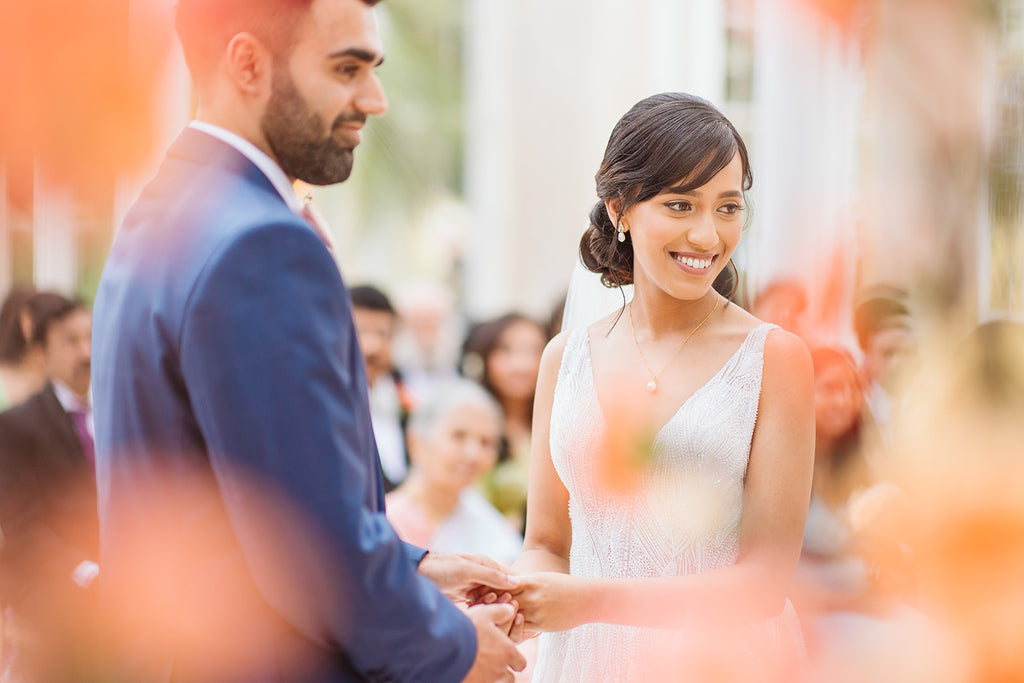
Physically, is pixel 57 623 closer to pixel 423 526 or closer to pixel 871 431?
pixel 423 526

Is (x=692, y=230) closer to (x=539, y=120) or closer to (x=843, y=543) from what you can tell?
(x=843, y=543)

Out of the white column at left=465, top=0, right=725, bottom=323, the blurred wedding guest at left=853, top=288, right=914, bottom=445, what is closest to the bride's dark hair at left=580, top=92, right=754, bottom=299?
the blurred wedding guest at left=853, top=288, right=914, bottom=445

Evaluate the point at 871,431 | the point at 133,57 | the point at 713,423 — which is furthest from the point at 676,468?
the point at 133,57

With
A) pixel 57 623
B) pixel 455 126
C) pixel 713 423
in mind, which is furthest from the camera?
pixel 455 126

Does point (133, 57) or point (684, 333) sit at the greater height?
point (133, 57)

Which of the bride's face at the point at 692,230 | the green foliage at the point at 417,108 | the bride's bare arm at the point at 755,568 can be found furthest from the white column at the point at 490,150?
the bride's bare arm at the point at 755,568

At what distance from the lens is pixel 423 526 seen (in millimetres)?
3066

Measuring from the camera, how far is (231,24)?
1.23m

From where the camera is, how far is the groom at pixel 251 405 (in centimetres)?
114

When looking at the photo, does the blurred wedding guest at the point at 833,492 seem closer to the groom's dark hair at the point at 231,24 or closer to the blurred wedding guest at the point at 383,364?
the groom's dark hair at the point at 231,24

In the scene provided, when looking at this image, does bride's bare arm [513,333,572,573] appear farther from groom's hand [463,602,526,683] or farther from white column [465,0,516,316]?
white column [465,0,516,316]

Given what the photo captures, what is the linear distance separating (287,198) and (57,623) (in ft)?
5.80

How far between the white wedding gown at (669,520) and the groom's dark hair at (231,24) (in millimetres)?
948

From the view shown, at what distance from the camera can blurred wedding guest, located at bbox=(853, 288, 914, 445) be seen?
1.06m
